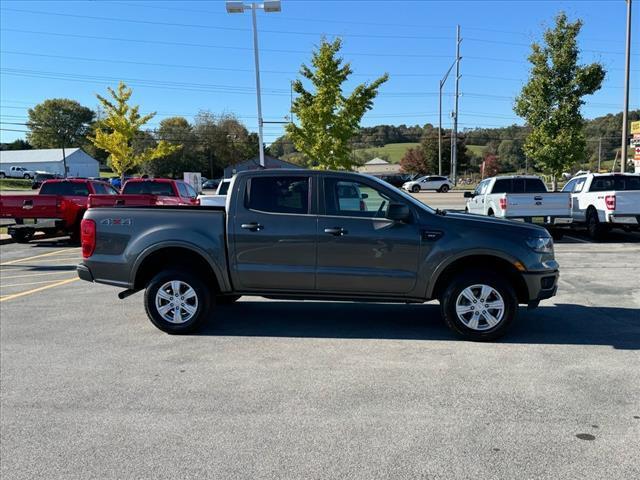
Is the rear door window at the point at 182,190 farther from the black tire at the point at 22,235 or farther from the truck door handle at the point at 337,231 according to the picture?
the truck door handle at the point at 337,231

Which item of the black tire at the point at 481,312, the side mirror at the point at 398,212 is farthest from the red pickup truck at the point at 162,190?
the black tire at the point at 481,312

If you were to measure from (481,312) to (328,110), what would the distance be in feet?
72.8

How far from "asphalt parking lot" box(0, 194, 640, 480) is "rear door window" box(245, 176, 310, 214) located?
1.49 metres

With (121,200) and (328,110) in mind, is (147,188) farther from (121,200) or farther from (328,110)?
(328,110)

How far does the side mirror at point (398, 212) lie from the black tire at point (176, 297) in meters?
2.29

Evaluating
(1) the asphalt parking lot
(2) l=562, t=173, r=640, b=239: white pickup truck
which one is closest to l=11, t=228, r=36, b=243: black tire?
(1) the asphalt parking lot

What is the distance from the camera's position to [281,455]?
135 inches

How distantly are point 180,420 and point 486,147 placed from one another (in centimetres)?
12900

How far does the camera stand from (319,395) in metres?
4.39

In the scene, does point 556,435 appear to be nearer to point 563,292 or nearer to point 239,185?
point 239,185

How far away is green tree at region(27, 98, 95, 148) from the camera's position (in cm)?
12594

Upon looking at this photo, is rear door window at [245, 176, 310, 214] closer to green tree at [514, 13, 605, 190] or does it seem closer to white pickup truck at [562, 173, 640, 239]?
white pickup truck at [562, 173, 640, 239]

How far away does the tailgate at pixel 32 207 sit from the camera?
14320 millimetres

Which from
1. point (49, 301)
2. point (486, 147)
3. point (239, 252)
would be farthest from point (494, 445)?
point (486, 147)
